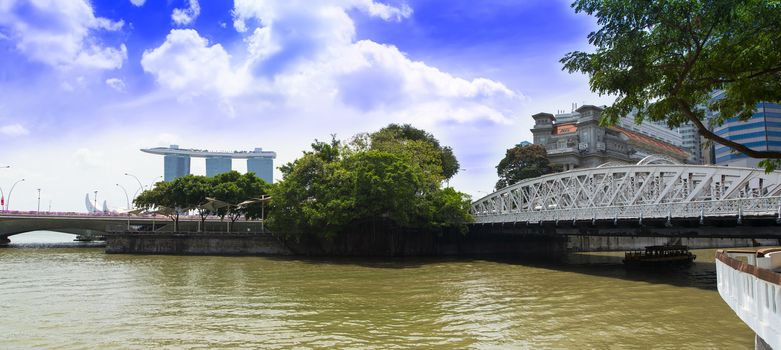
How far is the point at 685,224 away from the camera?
3522 cm

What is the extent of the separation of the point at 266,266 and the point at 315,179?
37.7ft

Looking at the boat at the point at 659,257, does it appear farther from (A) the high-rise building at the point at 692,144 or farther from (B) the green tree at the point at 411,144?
(A) the high-rise building at the point at 692,144

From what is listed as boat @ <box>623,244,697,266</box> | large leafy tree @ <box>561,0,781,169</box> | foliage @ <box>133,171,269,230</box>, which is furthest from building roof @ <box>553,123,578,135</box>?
large leafy tree @ <box>561,0,781,169</box>

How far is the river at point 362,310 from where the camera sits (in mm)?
16203

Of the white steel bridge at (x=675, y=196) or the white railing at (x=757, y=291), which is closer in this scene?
the white railing at (x=757, y=291)

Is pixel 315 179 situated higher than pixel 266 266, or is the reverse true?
pixel 315 179

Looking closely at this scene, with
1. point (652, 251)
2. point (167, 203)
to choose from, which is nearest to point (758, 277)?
point (652, 251)

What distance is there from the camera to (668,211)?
3422cm

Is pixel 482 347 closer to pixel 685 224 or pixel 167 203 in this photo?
pixel 685 224

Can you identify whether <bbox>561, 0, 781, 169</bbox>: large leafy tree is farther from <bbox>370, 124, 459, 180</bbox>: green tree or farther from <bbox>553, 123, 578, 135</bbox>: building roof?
<bbox>553, 123, 578, 135</bbox>: building roof

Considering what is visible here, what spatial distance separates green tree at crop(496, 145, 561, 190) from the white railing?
262 ft

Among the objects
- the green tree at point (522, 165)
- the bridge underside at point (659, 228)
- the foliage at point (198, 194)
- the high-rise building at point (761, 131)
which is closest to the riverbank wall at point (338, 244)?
the bridge underside at point (659, 228)

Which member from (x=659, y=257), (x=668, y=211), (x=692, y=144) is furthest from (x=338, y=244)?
(x=692, y=144)

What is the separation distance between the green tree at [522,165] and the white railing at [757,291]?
262 ft
